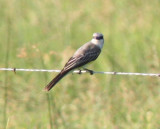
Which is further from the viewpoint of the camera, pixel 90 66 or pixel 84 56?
pixel 90 66

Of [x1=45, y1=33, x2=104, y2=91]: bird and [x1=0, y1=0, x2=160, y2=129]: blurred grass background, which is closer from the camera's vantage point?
[x1=45, y1=33, x2=104, y2=91]: bird

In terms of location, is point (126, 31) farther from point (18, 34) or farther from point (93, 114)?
point (93, 114)

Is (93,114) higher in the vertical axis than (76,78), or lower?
lower

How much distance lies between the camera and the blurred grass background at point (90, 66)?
5.81 meters

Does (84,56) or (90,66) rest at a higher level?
(90,66)

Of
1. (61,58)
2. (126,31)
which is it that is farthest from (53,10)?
(61,58)

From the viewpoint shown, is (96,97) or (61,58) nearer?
(96,97)

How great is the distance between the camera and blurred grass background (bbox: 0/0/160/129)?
581 centimetres

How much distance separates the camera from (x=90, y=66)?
7812mm

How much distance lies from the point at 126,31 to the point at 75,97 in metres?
2.22

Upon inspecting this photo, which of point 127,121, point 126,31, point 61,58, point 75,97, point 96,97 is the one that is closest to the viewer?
point 127,121

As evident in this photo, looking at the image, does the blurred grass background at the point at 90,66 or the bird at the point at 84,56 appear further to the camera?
the blurred grass background at the point at 90,66

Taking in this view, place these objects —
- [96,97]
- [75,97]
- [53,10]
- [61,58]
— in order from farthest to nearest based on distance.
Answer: [53,10] < [61,58] < [75,97] < [96,97]

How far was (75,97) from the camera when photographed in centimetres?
698
